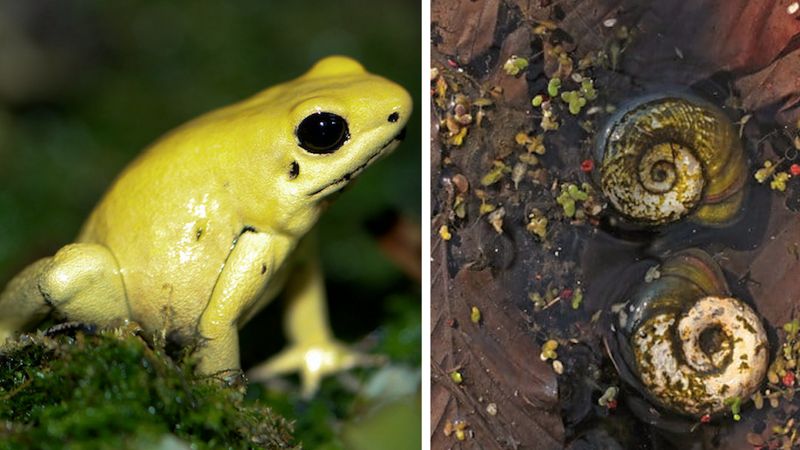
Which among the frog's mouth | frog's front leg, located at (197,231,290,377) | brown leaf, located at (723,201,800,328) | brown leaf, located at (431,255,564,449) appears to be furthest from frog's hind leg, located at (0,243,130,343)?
brown leaf, located at (723,201,800,328)

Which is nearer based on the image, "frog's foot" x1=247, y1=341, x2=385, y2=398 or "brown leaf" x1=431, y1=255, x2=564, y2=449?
"brown leaf" x1=431, y1=255, x2=564, y2=449

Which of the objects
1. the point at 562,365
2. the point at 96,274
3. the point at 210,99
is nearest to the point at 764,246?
the point at 562,365

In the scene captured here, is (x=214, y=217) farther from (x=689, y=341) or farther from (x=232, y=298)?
(x=689, y=341)

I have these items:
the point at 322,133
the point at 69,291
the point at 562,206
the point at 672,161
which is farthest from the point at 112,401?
the point at 672,161

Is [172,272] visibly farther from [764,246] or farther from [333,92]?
[764,246]

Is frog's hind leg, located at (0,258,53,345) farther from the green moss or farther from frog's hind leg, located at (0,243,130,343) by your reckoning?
the green moss
